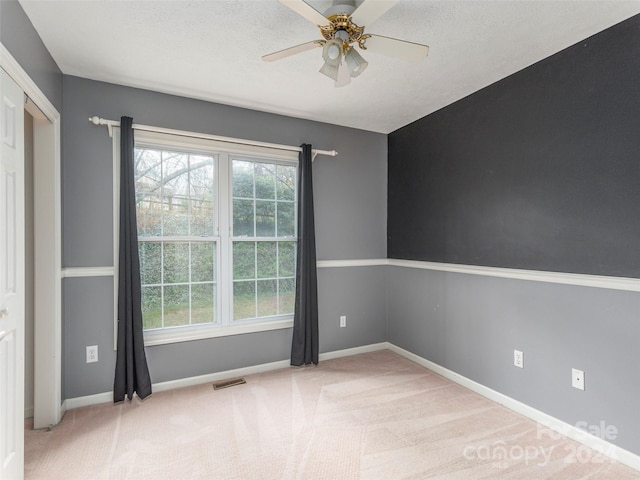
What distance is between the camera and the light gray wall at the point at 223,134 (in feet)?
7.95

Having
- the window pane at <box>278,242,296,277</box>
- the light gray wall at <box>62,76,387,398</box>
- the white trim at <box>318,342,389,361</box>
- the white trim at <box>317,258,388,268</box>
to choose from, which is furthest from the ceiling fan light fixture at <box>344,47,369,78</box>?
the white trim at <box>318,342,389,361</box>

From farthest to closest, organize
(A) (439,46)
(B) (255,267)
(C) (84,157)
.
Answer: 1. (B) (255,267)
2. (C) (84,157)
3. (A) (439,46)

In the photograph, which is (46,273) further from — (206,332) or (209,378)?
(209,378)

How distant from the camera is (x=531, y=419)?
2.25 metres

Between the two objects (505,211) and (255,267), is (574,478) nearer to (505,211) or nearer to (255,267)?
(505,211)

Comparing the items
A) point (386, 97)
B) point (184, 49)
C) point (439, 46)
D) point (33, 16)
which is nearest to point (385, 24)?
point (439, 46)

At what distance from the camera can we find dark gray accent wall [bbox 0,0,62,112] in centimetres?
152

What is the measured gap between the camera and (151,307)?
2.69 m

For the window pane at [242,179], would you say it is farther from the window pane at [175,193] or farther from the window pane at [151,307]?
the window pane at [151,307]

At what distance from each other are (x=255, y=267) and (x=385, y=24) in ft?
7.06

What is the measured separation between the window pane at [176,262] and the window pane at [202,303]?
14 centimetres

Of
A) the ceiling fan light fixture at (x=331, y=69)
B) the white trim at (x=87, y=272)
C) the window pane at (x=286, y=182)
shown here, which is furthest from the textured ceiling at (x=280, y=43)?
the white trim at (x=87, y=272)

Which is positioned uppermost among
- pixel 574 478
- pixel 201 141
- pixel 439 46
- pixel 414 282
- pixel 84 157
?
pixel 439 46

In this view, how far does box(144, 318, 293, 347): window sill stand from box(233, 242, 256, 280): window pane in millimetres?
453
